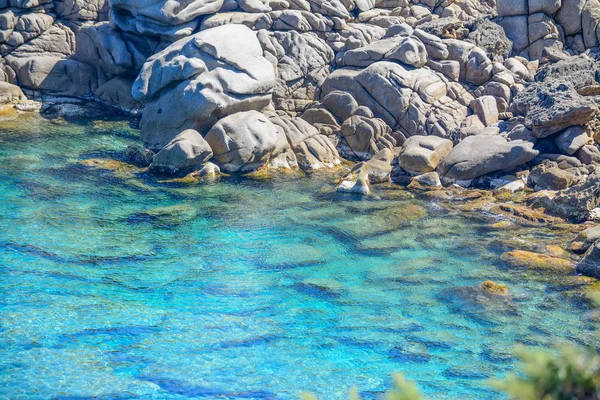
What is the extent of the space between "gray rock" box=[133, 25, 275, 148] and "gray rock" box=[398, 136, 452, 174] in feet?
17.1

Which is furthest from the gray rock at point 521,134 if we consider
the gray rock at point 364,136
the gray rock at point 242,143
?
the gray rock at point 242,143

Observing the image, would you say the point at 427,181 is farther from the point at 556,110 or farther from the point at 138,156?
the point at 138,156

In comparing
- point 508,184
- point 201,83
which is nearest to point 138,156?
point 201,83

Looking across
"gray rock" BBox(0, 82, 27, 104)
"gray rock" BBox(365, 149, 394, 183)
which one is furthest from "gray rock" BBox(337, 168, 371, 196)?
"gray rock" BBox(0, 82, 27, 104)

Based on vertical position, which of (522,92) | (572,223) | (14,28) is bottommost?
(572,223)

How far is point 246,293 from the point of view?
1420cm

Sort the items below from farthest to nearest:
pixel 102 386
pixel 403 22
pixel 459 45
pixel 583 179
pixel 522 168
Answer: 1. pixel 403 22
2. pixel 459 45
3. pixel 522 168
4. pixel 583 179
5. pixel 102 386

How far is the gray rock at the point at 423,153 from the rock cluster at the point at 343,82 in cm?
5

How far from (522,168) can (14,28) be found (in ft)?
65.9

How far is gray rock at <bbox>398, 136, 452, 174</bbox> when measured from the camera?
71.4ft

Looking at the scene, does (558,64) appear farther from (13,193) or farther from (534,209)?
(13,193)

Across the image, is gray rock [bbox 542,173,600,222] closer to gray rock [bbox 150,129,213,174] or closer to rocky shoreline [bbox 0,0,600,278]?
rocky shoreline [bbox 0,0,600,278]

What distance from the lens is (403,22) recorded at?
29125mm

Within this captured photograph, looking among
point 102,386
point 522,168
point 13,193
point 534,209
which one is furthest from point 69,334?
point 522,168
